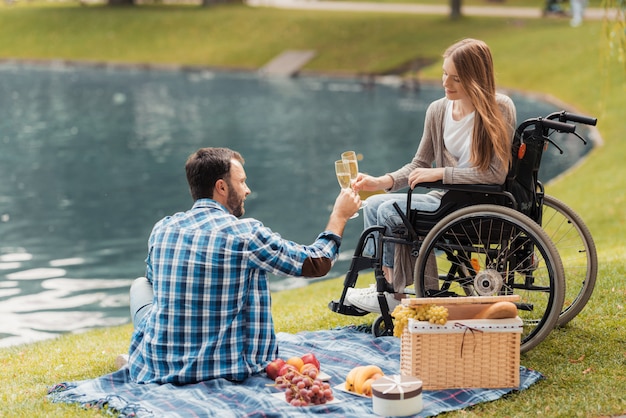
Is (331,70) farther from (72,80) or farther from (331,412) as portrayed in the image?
(331,412)

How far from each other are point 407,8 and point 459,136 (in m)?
39.8

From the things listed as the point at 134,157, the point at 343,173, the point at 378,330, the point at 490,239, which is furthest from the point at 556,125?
the point at 134,157

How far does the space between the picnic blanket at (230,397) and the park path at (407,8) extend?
3426 centimetres

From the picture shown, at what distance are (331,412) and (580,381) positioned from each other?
122cm

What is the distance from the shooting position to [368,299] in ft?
16.8

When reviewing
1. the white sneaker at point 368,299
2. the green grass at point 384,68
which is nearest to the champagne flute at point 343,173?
the white sneaker at point 368,299

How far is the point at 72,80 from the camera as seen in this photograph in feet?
106

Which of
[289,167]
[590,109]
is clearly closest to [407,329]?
[289,167]

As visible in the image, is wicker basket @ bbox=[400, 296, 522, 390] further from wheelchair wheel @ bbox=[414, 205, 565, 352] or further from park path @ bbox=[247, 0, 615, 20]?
park path @ bbox=[247, 0, 615, 20]

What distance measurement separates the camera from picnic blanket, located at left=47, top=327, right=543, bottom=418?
4.07m

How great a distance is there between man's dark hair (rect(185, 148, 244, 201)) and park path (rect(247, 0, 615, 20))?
34345 mm

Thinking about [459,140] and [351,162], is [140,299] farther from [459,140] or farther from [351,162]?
[459,140]

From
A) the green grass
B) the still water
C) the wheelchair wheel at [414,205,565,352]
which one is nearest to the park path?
the green grass

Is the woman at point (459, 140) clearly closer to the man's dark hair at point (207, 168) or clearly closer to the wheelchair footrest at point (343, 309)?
the wheelchair footrest at point (343, 309)
